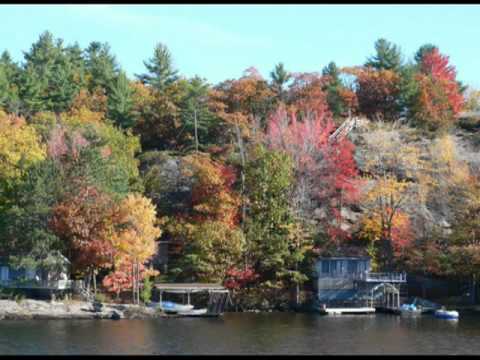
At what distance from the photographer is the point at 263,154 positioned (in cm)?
7144

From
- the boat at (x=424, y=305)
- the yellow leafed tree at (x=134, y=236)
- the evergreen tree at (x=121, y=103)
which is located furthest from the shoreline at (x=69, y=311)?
the evergreen tree at (x=121, y=103)

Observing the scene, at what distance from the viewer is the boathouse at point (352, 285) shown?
68000 mm

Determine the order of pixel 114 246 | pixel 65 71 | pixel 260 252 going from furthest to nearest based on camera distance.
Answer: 1. pixel 65 71
2. pixel 260 252
3. pixel 114 246

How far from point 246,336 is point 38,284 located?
23.5 meters

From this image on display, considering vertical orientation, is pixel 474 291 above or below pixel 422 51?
below

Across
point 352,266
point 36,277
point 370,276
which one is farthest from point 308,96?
point 36,277

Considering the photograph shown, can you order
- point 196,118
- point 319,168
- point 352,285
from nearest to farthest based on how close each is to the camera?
point 352,285
point 319,168
point 196,118

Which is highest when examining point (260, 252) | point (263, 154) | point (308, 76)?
point (308, 76)

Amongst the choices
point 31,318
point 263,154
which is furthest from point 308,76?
point 31,318

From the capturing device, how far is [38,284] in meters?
64.6

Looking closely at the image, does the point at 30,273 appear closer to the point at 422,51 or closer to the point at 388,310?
the point at 388,310

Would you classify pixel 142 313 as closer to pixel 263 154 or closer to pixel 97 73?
pixel 263 154

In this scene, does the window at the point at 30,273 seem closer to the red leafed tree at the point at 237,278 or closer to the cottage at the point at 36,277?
the cottage at the point at 36,277

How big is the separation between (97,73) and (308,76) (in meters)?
27.3
